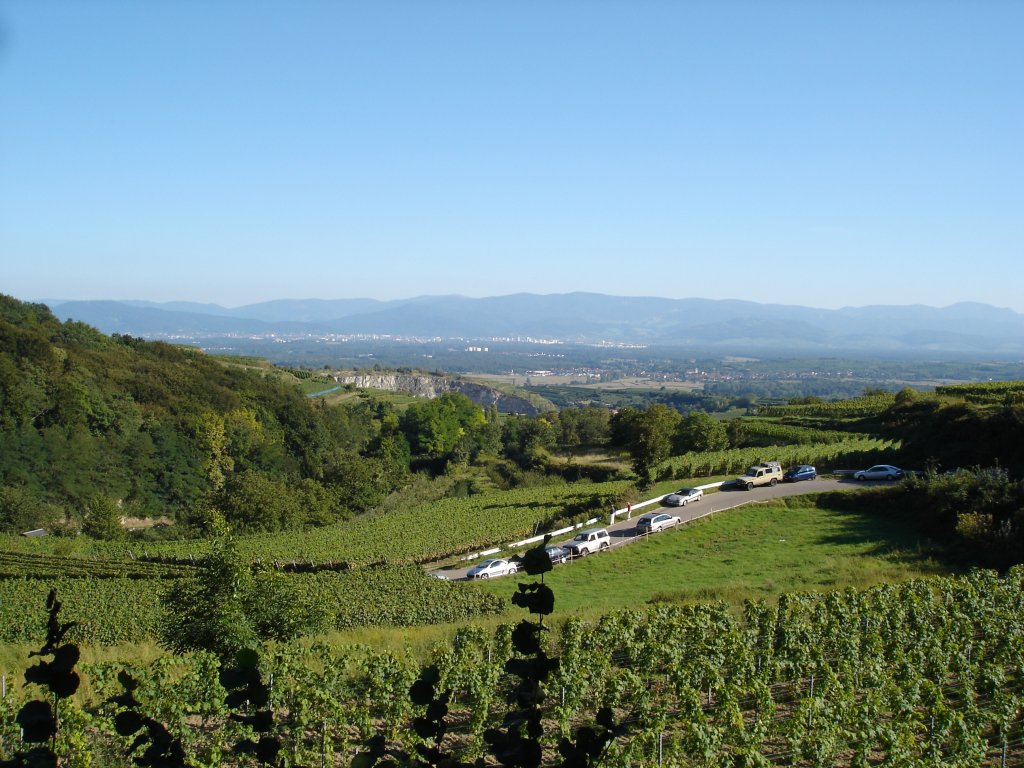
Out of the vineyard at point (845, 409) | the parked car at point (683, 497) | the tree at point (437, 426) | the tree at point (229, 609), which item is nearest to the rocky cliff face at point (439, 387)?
the tree at point (437, 426)

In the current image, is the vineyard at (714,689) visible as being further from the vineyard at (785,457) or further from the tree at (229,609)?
the vineyard at (785,457)

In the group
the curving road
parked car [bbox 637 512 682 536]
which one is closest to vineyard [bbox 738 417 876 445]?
the curving road

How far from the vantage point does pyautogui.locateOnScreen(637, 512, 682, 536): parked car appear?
105 ft

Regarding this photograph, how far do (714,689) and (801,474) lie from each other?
2744 centimetres

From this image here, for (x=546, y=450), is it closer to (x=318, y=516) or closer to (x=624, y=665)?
(x=318, y=516)

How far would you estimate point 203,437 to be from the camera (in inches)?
2697

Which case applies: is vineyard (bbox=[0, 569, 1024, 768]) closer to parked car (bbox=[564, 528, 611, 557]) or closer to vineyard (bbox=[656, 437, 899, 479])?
parked car (bbox=[564, 528, 611, 557])

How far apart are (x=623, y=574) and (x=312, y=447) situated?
189 feet

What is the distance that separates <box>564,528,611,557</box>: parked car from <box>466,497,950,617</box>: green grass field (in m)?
0.68

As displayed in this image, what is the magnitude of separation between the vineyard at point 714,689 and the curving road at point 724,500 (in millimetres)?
14710

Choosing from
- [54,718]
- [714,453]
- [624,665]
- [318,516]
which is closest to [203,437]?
[318,516]

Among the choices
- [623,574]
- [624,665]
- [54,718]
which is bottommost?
[623,574]

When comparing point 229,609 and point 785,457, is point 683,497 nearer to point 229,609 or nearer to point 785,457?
point 785,457

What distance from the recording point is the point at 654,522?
32.1 m
